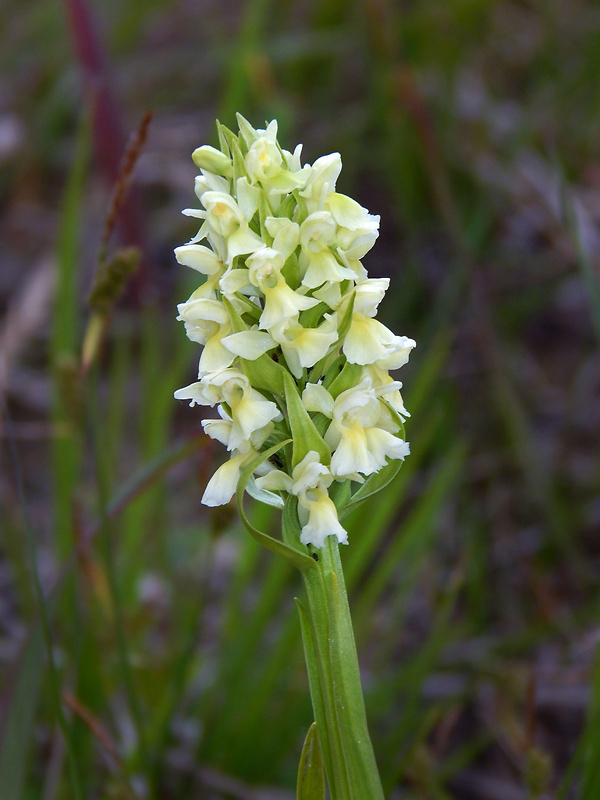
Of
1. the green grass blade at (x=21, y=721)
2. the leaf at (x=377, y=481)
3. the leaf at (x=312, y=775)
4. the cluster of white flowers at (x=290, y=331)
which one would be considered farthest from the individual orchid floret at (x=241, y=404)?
the green grass blade at (x=21, y=721)

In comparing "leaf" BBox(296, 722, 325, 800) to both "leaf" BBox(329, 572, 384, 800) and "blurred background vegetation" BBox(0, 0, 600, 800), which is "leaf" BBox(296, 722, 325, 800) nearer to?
"leaf" BBox(329, 572, 384, 800)

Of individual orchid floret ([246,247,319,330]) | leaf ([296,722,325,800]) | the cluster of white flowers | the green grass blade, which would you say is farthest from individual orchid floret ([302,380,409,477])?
the green grass blade

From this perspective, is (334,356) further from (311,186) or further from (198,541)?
(198,541)

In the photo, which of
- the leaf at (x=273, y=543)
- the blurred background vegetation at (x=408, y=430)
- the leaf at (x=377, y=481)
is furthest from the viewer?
the blurred background vegetation at (x=408, y=430)

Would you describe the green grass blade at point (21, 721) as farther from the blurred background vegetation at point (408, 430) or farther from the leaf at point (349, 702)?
the leaf at point (349, 702)

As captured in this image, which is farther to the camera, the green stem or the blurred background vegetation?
the blurred background vegetation

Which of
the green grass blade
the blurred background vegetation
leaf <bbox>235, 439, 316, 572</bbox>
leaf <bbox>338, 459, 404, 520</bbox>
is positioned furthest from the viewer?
the blurred background vegetation

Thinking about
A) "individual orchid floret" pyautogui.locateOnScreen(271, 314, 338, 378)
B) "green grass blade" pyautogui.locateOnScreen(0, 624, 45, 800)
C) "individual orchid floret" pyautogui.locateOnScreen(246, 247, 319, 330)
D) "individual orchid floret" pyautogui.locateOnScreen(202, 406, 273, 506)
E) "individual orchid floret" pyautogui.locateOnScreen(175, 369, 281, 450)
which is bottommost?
"green grass blade" pyautogui.locateOnScreen(0, 624, 45, 800)

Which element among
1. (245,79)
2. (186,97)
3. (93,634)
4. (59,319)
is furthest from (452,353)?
(186,97)
